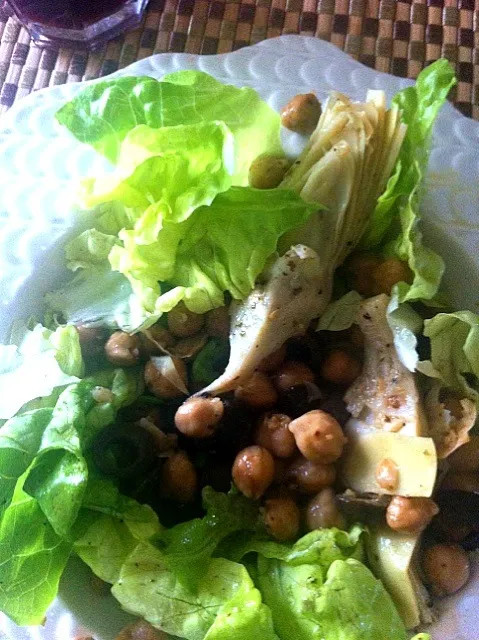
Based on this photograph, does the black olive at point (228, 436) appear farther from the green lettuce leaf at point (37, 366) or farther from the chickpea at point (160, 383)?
the green lettuce leaf at point (37, 366)

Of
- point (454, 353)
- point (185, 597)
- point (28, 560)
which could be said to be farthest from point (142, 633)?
point (454, 353)

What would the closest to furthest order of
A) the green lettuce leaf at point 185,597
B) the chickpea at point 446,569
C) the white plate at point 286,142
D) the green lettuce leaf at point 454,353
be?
the green lettuce leaf at point 185,597
the chickpea at point 446,569
the green lettuce leaf at point 454,353
the white plate at point 286,142

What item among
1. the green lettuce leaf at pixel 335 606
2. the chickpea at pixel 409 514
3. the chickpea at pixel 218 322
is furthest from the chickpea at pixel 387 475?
the chickpea at pixel 218 322

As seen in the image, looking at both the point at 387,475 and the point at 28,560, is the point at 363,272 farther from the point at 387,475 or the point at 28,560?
the point at 28,560

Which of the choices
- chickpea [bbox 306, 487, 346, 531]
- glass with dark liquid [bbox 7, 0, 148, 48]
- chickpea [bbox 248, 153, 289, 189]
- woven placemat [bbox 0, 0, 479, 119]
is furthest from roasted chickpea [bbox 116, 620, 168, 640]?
glass with dark liquid [bbox 7, 0, 148, 48]

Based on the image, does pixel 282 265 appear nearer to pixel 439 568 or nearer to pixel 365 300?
pixel 365 300

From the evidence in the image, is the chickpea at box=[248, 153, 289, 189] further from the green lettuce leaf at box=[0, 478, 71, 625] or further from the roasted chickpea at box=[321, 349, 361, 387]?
the green lettuce leaf at box=[0, 478, 71, 625]

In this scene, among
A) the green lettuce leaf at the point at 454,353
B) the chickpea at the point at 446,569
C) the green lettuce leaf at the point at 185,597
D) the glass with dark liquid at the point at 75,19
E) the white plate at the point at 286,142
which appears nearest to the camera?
the green lettuce leaf at the point at 185,597
